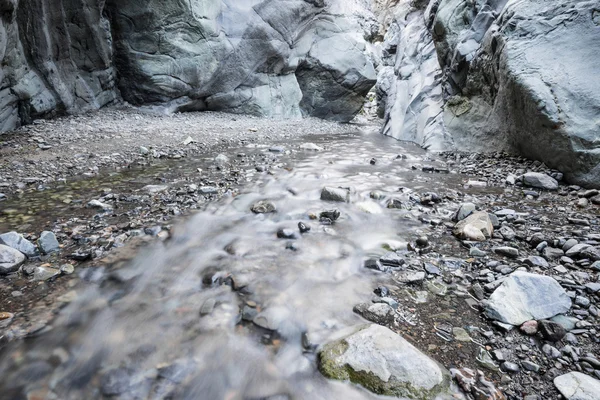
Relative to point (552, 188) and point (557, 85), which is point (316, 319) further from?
point (557, 85)

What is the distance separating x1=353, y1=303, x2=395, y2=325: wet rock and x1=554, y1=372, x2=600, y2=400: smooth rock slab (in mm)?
812

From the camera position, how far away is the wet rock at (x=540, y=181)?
4.24 m

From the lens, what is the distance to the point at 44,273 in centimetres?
228

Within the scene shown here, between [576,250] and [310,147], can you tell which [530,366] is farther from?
[310,147]

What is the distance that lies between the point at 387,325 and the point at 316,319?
433 mm

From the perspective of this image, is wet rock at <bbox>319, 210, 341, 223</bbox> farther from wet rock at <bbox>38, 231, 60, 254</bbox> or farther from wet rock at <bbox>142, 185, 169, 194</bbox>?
Answer: wet rock at <bbox>38, 231, 60, 254</bbox>

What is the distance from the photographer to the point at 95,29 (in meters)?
9.44

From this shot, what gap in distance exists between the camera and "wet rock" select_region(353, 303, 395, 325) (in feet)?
6.36

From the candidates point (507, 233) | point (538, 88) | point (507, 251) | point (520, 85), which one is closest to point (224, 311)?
point (507, 251)

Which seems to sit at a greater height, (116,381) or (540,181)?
(116,381)

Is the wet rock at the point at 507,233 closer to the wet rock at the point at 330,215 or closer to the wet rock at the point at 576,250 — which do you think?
the wet rock at the point at 576,250

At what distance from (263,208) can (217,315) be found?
1.80 m

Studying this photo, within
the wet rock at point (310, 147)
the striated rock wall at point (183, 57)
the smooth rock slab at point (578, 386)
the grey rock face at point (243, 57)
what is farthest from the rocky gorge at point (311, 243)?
the grey rock face at point (243, 57)

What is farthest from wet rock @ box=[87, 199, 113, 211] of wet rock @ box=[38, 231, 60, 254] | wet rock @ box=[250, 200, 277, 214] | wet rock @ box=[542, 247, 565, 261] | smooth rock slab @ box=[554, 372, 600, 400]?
wet rock @ box=[542, 247, 565, 261]
